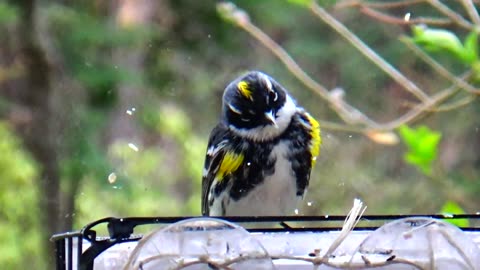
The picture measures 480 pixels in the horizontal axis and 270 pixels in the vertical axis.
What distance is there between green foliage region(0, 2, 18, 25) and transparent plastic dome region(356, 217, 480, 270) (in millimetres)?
5368

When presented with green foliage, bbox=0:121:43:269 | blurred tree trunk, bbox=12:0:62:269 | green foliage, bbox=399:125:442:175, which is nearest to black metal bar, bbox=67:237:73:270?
green foliage, bbox=399:125:442:175

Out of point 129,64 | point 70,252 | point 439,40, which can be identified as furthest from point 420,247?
point 129,64

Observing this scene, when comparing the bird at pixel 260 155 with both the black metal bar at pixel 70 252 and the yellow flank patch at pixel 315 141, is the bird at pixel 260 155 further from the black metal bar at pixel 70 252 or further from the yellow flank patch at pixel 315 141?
the black metal bar at pixel 70 252

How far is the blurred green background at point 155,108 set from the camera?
21.8 ft

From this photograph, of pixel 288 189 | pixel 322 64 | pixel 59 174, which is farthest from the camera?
pixel 322 64

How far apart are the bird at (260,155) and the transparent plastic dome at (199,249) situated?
1.86 metres

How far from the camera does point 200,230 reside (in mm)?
1467

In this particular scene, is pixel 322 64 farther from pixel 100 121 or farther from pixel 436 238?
pixel 436 238

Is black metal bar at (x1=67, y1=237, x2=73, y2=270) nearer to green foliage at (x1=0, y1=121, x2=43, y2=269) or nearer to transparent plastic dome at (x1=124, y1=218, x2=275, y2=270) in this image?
transparent plastic dome at (x1=124, y1=218, x2=275, y2=270)

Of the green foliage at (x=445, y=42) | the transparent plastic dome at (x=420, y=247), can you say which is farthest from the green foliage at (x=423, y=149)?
the transparent plastic dome at (x=420, y=247)

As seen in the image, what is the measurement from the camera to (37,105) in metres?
7.00

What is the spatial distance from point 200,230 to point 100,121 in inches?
246

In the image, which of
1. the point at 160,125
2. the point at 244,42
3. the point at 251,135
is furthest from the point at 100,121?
the point at 251,135

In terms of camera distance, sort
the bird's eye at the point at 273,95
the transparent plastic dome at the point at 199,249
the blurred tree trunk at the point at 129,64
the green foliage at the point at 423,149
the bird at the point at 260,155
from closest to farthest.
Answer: the transparent plastic dome at the point at 199,249
the green foliage at the point at 423,149
the bird at the point at 260,155
the bird's eye at the point at 273,95
the blurred tree trunk at the point at 129,64
